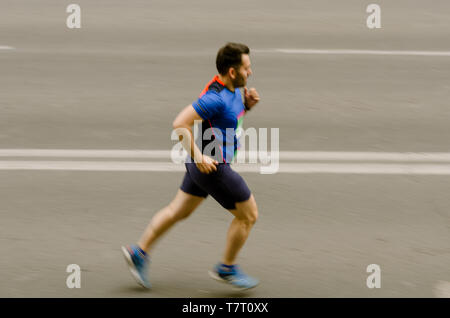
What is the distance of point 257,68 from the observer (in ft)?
33.4

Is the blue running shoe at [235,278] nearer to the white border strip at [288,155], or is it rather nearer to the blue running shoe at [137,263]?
the blue running shoe at [137,263]

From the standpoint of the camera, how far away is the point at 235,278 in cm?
510

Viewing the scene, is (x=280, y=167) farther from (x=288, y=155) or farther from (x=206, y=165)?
(x=206, y=165)

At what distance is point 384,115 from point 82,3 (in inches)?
236

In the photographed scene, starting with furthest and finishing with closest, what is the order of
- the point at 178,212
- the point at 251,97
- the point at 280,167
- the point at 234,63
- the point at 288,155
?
the point at 288,155 → the point at 280,167 → the point at 178,212 → the point at 251,97 → the point at 234,63

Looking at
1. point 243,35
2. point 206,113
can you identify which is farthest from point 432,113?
point 206,113

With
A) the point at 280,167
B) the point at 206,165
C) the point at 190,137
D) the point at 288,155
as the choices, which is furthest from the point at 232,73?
the point at 288,155

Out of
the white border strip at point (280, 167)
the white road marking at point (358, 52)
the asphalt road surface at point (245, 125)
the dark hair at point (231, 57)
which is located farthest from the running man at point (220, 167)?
the white road marking at point (358, 52)

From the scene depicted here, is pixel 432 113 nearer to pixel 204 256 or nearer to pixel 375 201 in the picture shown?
pixel 375 201

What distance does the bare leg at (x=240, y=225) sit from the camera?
4.91 meters

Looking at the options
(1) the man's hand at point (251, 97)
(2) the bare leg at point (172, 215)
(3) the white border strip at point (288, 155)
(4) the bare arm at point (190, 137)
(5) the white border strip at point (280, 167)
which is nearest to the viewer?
(4) the bare arm at point (190, 137)

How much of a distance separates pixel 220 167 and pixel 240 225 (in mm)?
412

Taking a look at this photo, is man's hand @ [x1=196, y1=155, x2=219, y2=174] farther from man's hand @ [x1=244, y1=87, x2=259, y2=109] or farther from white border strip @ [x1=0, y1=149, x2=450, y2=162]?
white border strip @ [x1=0, y1=149, x2=450, y2=162]

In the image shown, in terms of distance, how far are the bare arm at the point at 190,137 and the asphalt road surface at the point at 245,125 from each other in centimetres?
98
